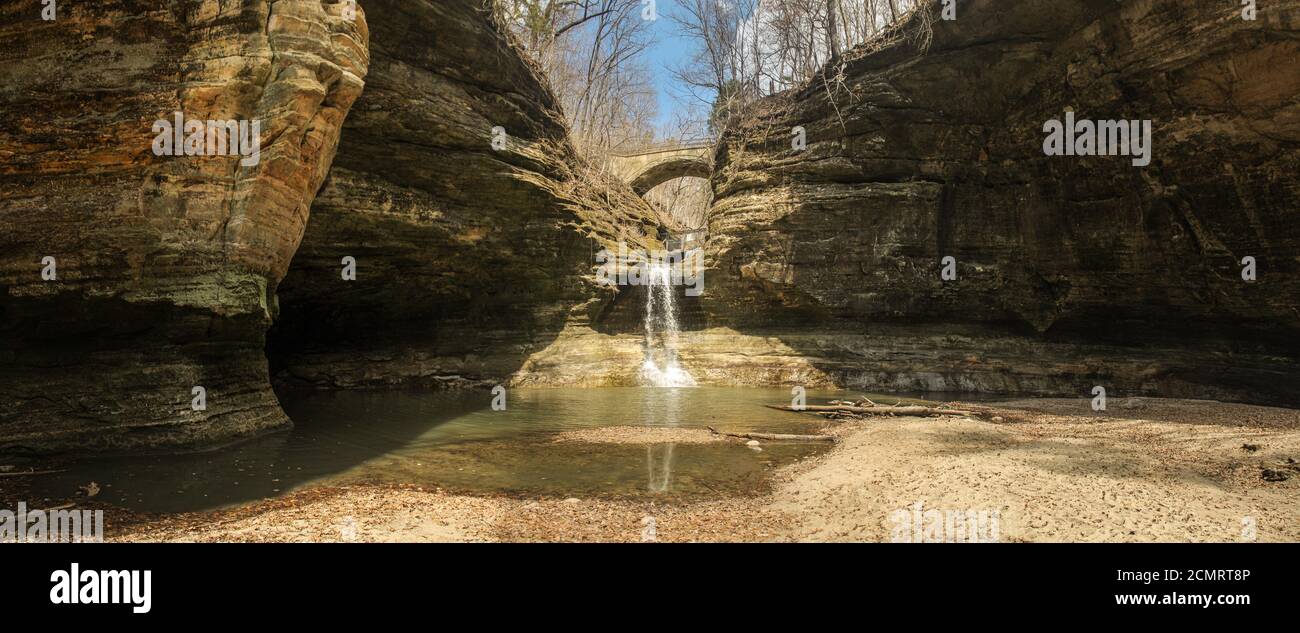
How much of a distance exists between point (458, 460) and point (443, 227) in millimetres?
11709

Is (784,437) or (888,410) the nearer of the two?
(784,437)

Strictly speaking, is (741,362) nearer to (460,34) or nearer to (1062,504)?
(460,34)

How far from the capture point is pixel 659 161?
36469 mm

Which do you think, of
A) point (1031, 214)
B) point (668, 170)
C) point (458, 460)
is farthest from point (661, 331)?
point (668, 170)

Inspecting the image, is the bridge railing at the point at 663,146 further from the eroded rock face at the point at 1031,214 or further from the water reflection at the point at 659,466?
the water reflection at the point at 659,466

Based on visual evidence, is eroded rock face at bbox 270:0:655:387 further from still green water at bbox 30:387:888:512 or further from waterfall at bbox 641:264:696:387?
still green water at bbox 30:387:888:512

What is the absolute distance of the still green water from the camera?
6.99m

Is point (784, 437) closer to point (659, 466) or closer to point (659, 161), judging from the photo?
point (659, 466)

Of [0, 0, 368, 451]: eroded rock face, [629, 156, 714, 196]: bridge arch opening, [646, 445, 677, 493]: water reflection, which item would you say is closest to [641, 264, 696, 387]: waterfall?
[646, 445, 677, 493]: water reflection

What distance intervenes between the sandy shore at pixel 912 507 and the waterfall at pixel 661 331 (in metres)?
12.3

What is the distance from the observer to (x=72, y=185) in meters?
8.93

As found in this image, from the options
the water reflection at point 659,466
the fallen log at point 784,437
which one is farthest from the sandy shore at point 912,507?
the fallen log at point 784,437

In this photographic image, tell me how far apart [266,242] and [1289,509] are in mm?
13507

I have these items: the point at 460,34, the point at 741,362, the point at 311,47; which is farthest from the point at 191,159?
the point at 741,362
